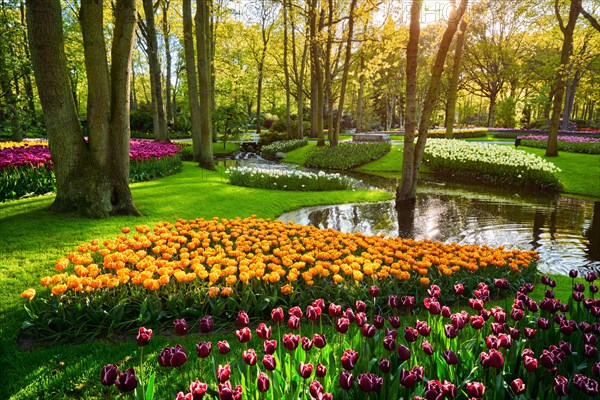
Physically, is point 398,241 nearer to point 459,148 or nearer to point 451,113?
point 459,148

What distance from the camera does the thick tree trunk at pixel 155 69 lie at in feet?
73.0

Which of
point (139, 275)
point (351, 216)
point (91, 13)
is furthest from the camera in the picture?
point (351, 216)

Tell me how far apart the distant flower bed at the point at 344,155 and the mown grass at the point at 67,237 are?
9.19 meters

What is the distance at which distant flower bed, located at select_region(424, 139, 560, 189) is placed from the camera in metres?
17.9

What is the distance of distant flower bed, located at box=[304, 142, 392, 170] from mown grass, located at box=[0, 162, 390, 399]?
9193 millimetres

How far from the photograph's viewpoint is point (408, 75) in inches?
517

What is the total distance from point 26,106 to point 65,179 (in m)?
7.83

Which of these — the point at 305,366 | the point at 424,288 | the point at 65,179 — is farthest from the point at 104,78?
the point at 305,366

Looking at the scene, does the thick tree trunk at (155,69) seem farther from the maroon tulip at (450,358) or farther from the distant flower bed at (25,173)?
the maroon tulip at (450,358)

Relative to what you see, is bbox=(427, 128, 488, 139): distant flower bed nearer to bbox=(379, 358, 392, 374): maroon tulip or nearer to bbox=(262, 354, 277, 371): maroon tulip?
bbox=(379, 358, 392, 374): maroon tulip

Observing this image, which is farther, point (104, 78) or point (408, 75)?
point (408, 75)

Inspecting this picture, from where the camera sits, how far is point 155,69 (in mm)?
24531

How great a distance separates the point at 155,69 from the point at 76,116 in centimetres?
1759

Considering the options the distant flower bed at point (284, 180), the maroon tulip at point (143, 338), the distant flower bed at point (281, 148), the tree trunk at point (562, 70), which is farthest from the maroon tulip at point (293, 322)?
the distant flower bed at point (281, 148)
